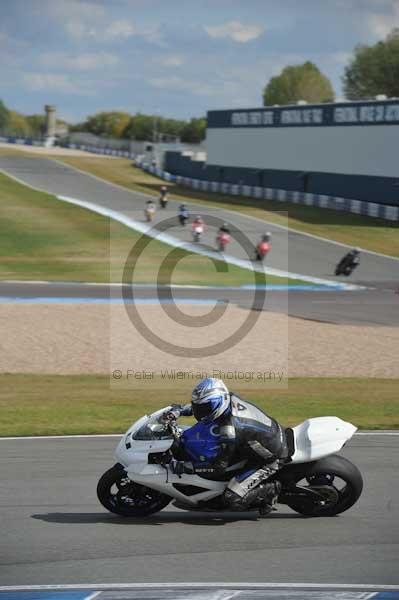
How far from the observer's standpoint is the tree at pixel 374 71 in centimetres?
13825

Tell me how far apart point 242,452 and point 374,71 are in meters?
139

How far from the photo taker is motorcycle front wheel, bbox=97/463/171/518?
1005 centimetres

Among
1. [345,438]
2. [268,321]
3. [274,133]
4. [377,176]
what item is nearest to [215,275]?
[268,321]

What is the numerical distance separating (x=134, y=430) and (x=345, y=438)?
228cm

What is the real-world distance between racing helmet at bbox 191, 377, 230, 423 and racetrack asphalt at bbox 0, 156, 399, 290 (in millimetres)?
30971

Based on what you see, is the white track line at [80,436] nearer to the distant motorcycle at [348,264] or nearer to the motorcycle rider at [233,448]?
the motorcycle rider at [233,448]

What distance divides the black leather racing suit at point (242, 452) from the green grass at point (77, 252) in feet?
98.4

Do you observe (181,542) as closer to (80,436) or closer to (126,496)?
(126,496)

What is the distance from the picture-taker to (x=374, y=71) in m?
141

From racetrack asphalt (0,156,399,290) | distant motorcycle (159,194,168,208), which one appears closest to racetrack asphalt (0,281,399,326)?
racetrack asphalt (0,156,399,290)

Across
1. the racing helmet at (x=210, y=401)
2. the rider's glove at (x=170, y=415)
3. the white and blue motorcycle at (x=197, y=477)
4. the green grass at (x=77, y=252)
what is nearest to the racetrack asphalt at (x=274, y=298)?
the green grass at (x=77, y=252)

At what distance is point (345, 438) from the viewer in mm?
10102

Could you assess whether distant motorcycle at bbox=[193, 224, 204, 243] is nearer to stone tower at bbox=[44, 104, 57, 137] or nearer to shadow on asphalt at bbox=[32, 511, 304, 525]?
shadow on asphalt at bbox=[32, 511, 304, 525]

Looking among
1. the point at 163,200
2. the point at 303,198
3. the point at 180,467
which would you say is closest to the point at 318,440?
the point at 180,467
